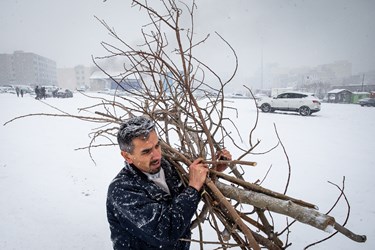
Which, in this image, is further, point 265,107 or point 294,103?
point 265,107

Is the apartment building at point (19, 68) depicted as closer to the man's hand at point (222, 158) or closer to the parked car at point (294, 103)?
the parked car at point (294, 103)

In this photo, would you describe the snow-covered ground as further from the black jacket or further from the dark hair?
the black jacket

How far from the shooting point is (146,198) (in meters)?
1.33

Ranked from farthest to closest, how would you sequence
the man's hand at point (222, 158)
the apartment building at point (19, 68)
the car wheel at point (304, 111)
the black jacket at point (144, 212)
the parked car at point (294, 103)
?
1. the apartment building at point (19, 68)
2. the car wheel at point (304, 111)
3. the parked car at point (294, 103)
4. the man's hand at point (222, 158)
5. the black jacket at point (144, 212)

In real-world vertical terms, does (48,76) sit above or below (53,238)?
above

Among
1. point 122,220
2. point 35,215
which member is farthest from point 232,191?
point 35,215

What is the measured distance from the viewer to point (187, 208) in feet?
4.16

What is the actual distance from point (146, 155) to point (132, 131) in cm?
17

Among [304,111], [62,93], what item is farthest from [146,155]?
[62,93]

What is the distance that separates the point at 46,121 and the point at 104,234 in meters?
10.9

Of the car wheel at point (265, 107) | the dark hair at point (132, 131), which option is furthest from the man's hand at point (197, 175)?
the car wheel at point (265, 107)

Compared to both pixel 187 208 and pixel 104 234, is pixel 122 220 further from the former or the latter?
pixel 104 234

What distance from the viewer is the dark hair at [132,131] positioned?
141 centimetres

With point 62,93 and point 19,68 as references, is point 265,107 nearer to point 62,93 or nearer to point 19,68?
point 62,93
